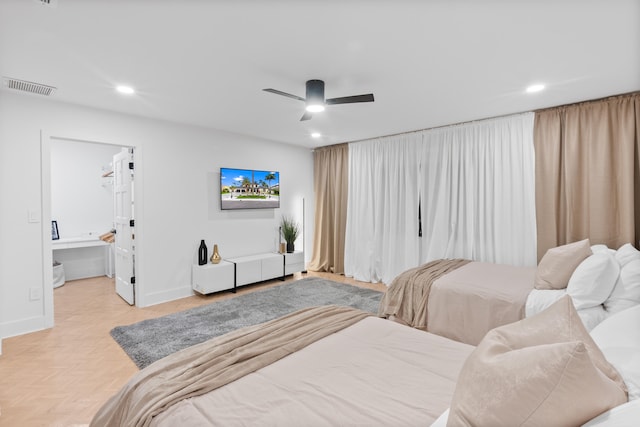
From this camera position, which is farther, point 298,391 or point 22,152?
point 22,152

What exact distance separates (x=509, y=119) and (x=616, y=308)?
2.75 m

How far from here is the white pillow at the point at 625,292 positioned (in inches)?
85.0

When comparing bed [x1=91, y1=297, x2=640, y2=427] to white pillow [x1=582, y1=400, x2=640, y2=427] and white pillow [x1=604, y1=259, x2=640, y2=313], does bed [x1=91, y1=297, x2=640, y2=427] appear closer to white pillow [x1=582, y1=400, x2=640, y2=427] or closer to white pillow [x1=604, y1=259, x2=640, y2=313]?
white pillow [x1=582, y1=400, x2=640, y2=427]

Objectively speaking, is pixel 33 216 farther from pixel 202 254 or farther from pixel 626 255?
pixel 626 255

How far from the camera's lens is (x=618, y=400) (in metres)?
0.84

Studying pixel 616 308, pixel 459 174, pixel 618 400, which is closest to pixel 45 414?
pixel 618 400

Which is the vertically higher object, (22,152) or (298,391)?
(22,152)

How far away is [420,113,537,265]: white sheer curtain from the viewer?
13.2 ft

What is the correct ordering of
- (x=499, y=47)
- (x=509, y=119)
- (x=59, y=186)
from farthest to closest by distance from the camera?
(x=59, y=186)
(x=509, y=119)
(x=499, y=47)

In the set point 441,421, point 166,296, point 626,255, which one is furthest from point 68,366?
point 626,255

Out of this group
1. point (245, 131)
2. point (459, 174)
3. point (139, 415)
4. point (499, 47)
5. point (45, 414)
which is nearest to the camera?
point (139, 415)

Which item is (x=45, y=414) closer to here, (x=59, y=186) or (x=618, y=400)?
(x=618, y=400)

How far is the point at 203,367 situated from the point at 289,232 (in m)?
4.28

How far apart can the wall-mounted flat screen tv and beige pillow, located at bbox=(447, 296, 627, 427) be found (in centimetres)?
452
